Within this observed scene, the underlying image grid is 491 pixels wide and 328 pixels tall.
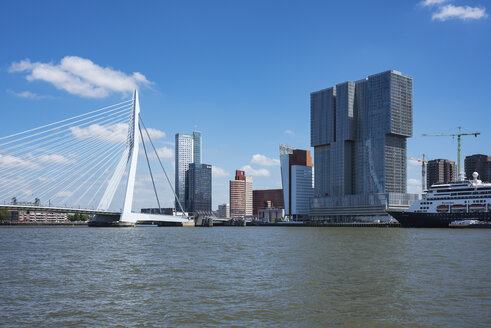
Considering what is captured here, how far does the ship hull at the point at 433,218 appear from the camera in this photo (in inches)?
4510

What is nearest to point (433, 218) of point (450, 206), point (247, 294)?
point (450, 206)

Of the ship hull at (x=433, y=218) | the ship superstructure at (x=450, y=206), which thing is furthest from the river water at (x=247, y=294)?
the ship superstructure at (x=450, y=206)

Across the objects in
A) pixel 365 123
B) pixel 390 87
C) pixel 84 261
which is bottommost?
pixel 84 261

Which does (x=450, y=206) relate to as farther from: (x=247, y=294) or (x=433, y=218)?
(x=247, y=294)

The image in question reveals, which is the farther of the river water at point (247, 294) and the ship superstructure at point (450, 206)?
the ship superstructure at point (450, 206)

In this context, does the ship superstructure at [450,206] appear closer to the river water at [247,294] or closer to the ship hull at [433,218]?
the ship hull at [433,218]

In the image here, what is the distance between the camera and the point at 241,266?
1089 inches

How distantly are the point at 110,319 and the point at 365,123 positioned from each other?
188735 millimetres

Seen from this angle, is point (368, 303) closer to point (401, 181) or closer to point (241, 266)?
point (241, 266)

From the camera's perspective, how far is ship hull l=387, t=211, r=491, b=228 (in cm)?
11456

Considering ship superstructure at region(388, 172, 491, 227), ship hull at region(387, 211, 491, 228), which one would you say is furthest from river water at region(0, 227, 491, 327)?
ship superstructure at region(388, 172, 491, 227)

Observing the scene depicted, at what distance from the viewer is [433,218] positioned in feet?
397

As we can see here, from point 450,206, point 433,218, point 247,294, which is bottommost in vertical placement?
point 433,218

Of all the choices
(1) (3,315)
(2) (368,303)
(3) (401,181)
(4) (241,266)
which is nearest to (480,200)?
(3) (401,181)
